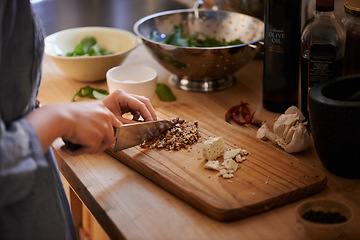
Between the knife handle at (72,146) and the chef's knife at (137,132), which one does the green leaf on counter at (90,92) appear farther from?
the knife handle at (72,146)

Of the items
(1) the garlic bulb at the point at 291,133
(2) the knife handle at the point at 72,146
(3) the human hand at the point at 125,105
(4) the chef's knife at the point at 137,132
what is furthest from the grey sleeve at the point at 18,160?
(1) the garlic bulb at the point at 291,133

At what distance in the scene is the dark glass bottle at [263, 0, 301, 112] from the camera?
130 cm

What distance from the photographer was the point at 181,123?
1309mm

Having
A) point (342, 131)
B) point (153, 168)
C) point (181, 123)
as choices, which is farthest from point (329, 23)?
point (153, 168)

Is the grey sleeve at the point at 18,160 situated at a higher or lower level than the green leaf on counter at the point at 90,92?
higher

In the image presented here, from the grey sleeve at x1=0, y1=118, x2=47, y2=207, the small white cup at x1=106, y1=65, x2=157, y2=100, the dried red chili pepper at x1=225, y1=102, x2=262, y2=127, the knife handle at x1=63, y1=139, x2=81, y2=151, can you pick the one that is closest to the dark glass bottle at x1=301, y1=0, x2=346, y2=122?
the dried red chili pepper at x1=225, y1=102, x2=262, y2=127

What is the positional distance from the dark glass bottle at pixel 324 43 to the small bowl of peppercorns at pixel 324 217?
416mm

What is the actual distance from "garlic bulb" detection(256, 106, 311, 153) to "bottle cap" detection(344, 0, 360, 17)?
0.98 ft

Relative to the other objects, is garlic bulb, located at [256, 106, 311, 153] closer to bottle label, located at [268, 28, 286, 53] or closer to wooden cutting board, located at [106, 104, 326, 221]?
wooden cutting board, located at [106, 104, 326, 221]

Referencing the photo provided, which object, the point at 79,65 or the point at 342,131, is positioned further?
the point at 79,65

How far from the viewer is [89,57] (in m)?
1.67

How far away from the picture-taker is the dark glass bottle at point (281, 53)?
130cm

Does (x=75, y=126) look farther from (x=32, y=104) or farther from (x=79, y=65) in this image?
(x=79, y=65)

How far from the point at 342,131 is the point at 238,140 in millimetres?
304
